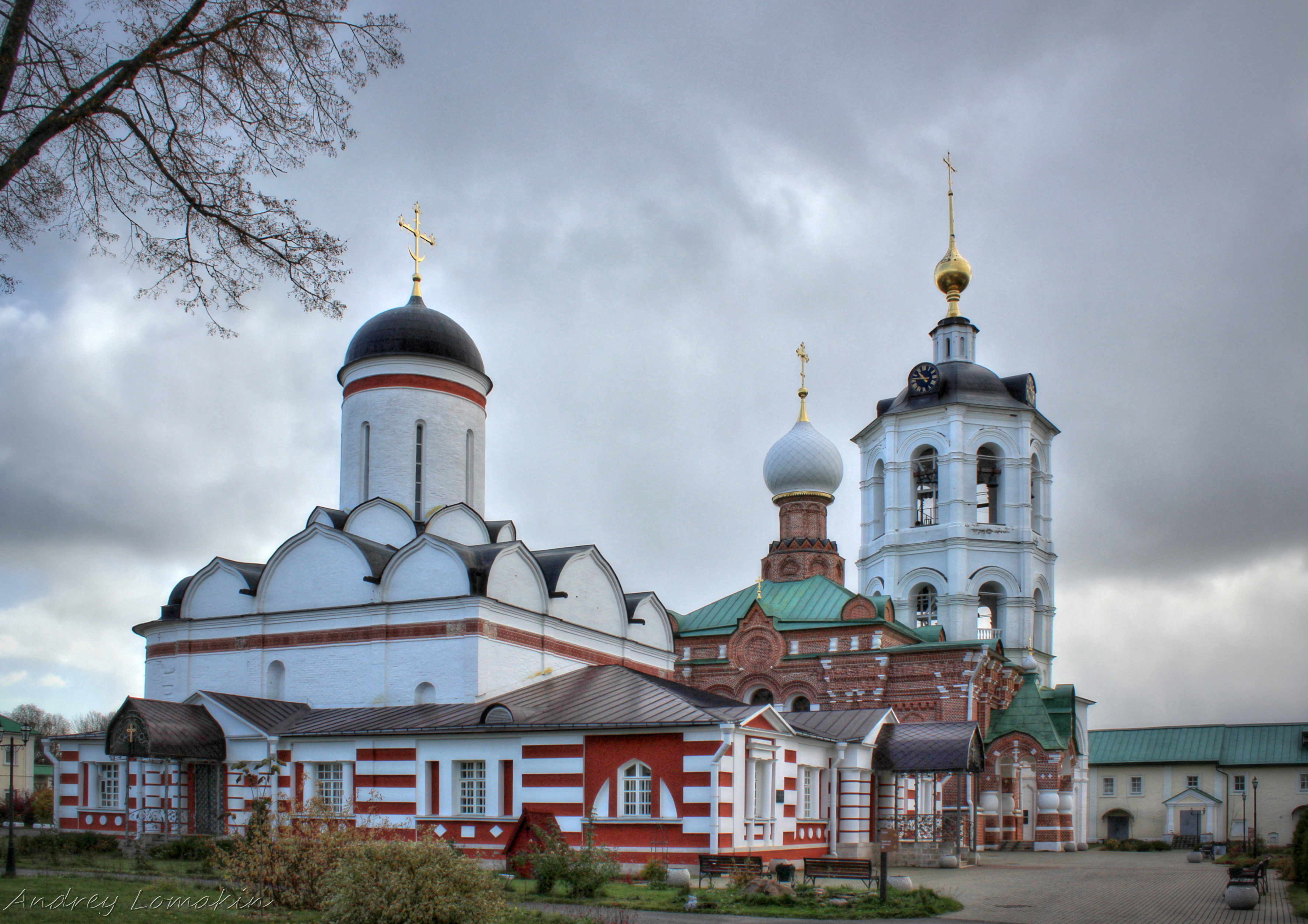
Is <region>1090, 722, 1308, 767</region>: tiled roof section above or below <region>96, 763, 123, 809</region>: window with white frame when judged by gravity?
below

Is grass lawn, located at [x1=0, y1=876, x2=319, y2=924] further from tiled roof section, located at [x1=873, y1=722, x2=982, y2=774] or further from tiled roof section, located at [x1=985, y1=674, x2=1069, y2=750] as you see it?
tiled roof section, located at [x1=985, y1=674, x2=1069, y2=750]

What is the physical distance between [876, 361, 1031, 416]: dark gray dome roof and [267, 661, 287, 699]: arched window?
84.4 feet

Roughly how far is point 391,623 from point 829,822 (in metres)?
9.25

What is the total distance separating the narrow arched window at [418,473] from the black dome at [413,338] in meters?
1.80

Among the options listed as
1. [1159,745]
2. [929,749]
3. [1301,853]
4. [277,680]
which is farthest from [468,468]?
[1159,745]

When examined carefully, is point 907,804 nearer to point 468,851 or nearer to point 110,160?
point 468,851

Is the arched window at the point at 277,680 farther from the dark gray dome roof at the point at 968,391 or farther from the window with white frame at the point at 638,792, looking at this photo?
the dark gray dome roof at the point at 968,391

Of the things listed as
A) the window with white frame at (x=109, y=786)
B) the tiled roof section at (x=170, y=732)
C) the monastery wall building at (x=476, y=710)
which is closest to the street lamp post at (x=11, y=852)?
the tiled roof section at (x=170, y=732)

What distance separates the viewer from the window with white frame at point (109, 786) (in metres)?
24.0

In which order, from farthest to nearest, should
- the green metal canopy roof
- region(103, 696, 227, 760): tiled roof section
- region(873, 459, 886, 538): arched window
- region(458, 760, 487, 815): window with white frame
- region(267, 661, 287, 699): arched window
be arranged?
region(873, 459, 886, 538): arched window
the green metal canopy roof
region(267, 661, 287, 699): arched window
region(103, 696, 227, 760): tiled roof section
region(458, 760, 487, 815): window with white frame

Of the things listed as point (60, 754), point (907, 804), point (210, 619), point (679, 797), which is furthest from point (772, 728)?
point (60, 754)

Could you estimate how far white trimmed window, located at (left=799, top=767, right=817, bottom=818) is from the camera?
2156 centimetres

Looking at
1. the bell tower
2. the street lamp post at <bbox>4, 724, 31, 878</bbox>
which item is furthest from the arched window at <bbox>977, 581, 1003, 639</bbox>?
the street lamp post at <bbox>4, 724, 31, 878</bbox>

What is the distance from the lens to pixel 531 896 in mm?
14789
